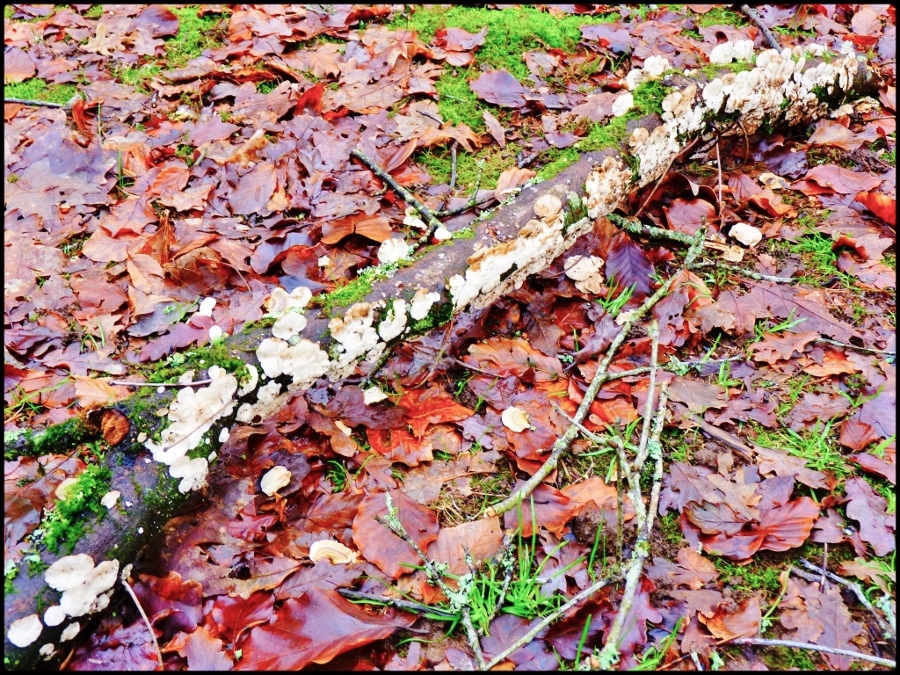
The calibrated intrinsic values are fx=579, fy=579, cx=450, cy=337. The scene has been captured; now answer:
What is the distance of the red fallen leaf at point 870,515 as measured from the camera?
238cm

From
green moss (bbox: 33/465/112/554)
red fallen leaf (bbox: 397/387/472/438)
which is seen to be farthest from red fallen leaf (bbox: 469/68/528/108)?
green moss (bbox: 33/465/112/554)

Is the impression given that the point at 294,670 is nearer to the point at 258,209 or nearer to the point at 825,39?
the point at 258,209

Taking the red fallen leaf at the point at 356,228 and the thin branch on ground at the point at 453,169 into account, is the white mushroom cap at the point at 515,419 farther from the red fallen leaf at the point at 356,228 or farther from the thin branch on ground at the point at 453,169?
the thin branch on ground at the point at 453,169

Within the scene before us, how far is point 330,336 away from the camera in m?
2.60

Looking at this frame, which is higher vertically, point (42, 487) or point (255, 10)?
point (255, 10)

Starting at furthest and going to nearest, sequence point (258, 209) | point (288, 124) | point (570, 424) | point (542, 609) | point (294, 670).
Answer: point (288, 124), point (258, 209), point (570, 424), point (542, 609), point (294, 670)

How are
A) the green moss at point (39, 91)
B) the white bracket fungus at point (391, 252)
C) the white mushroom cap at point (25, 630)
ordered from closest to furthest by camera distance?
the white mushroom cap at point (25, 630) → the white bracket fungus at point (391, 252) → the green moss at point (39, 91)

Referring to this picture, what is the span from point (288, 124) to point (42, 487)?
2985mm

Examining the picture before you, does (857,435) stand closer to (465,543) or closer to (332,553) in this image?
(465,543)

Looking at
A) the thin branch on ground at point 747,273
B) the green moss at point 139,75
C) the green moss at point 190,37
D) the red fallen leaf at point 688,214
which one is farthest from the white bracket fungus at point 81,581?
the green moss at point 190,37

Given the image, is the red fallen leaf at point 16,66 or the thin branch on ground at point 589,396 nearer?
the thin branch on ground at point 589,396

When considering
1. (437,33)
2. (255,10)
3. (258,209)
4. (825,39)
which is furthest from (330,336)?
(825,39)

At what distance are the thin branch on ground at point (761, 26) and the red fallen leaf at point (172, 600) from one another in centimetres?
587

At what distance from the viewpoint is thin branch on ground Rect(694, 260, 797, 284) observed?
344cm
